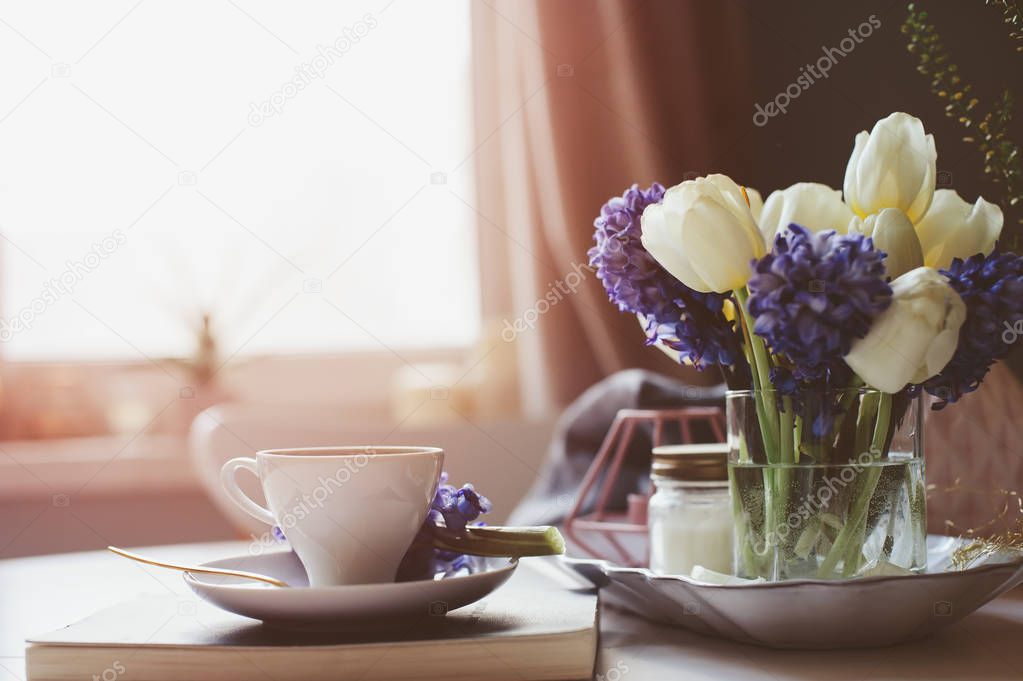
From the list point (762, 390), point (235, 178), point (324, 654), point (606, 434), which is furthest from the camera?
point (235, 178)

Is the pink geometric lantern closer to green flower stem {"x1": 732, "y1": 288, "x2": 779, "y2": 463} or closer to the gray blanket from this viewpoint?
green flower stem {"x1": 732, "y1": 288, "x2": 779, "y2": 463}

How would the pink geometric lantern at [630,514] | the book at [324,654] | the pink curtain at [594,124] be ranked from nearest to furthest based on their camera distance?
the book at [324,654], the pink geometric lantern at [630,514], the pink curtain at [594,124]

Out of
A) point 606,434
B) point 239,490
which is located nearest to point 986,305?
point 239,490

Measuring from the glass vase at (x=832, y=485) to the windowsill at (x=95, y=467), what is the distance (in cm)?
230

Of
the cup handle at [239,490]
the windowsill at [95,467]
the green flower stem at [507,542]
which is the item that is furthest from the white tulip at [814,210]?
the windowsill at [95,467]

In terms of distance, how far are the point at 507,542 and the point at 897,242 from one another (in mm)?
297

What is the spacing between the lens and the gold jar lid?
2.23ft

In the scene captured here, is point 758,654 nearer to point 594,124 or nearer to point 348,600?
point 348,600

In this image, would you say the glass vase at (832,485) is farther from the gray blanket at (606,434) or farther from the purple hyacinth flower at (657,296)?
the gray blanket at (606,434)

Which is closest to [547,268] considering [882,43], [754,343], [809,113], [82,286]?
[809,113]

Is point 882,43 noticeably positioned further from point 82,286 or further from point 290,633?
point 82,286

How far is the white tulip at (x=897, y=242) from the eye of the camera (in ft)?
1.84

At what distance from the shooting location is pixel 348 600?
51cm

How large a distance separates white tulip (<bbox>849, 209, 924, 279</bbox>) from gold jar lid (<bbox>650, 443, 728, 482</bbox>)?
18 centimetres
